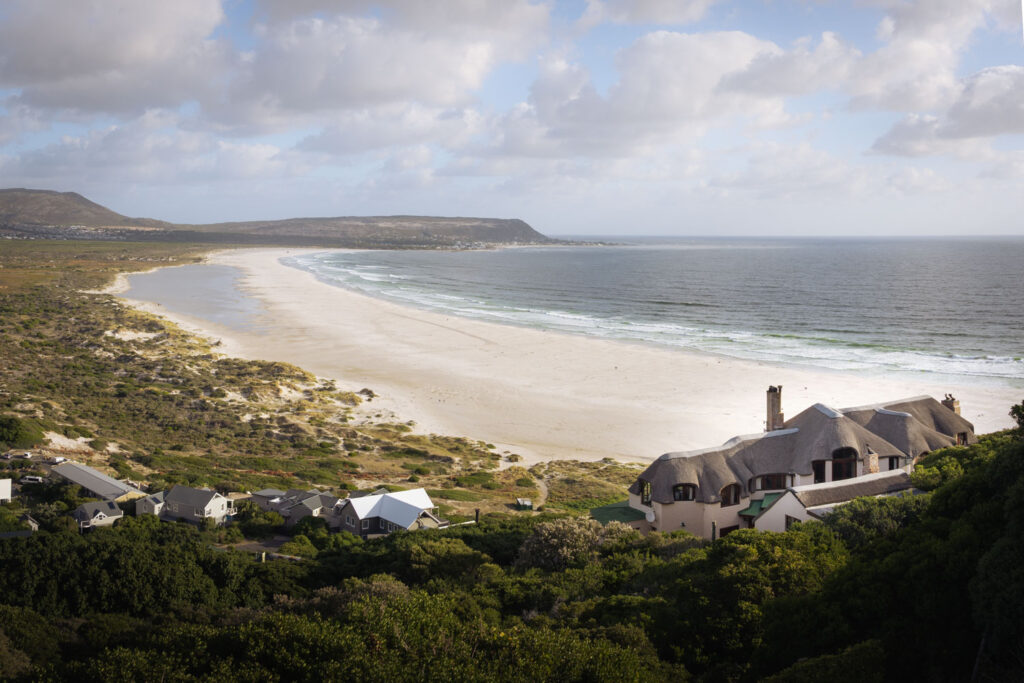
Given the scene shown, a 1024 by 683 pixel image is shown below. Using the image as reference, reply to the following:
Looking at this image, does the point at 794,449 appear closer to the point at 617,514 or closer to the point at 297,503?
the point at 617,514

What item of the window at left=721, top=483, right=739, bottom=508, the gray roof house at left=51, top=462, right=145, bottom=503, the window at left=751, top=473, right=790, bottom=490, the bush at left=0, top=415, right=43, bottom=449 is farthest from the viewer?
the bush at left=0, top=415, right=43, bottom=449

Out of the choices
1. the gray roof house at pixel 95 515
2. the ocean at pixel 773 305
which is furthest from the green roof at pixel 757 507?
the ocean at pixel 773 305

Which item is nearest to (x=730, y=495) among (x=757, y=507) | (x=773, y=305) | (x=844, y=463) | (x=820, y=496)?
(x=757, y=507)

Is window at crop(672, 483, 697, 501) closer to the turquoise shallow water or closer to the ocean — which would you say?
the ocean

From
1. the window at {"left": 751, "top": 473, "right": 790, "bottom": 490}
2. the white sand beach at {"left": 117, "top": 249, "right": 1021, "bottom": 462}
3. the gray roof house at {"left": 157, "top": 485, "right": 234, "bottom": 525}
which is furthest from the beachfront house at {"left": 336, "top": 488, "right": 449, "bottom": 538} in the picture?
the window at {"left": 751, "top": 473, "right": 790, "bottom": 490}

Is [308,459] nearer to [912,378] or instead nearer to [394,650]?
[394,650]

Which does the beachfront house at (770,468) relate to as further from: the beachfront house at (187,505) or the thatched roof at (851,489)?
the beachfront house at (187,505)
